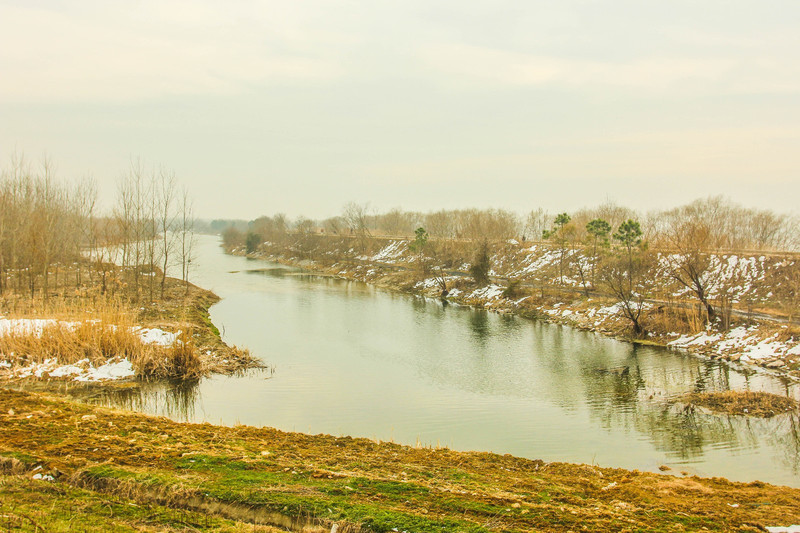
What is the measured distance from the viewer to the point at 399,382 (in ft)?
71.2

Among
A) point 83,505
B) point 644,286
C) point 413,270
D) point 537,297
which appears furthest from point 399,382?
point 413,270

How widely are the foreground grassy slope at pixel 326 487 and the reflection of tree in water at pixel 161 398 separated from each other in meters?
4.41

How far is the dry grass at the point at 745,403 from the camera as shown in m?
17.5

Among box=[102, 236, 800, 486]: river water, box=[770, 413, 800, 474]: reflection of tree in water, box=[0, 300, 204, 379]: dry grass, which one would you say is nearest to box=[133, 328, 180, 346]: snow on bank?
box=[0, 300, 204, 379]: dry grass

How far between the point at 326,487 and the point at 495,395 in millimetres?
12776

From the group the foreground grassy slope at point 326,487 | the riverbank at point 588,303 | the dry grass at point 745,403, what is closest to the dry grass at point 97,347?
the foreground grassy slope at point 326,487

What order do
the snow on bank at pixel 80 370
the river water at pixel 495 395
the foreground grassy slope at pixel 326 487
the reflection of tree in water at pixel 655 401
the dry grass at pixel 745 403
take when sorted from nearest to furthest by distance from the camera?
the foreground grassy slope at pixel 326 487 < the river water at pixel 495 395 < the reflection of tree in water at pixel 655 401 < the dry grass at pixel 745 403 < the snow on bank at pixel 80 370

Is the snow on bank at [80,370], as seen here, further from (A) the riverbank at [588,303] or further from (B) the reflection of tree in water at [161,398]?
(A) the riverbank at [588,303]

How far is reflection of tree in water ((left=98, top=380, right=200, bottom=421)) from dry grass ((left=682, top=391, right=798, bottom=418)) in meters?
18.5

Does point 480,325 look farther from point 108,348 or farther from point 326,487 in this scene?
point 326,487

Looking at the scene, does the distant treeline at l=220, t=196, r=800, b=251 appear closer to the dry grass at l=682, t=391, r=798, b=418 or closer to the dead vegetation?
the dry grass at l=682, t=391, r=798, b=418

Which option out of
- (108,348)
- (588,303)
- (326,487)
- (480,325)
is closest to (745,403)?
(326,487)

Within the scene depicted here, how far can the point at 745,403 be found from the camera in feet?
59.1

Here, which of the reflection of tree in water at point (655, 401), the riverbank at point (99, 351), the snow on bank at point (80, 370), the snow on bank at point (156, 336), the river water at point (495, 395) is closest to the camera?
the river water at point (495, 395)
